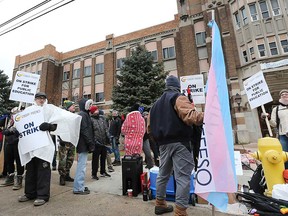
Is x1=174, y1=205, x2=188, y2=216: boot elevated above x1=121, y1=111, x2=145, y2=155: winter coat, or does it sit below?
below

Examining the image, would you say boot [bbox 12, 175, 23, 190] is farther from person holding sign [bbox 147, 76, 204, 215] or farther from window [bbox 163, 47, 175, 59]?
window [bbox 163, 47, 175, 59]

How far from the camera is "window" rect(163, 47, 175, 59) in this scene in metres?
21.3

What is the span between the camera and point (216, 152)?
2.35 m

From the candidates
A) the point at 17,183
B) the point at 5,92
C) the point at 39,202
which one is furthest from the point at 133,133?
the point at 5,92

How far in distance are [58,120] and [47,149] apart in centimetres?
60

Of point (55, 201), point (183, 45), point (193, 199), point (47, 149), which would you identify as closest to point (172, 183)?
point (193, 199)

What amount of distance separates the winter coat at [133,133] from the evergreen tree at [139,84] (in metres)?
9.59

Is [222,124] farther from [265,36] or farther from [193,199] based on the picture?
[265,36]

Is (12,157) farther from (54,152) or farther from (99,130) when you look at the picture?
(99,130)

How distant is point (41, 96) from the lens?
3.97 meters

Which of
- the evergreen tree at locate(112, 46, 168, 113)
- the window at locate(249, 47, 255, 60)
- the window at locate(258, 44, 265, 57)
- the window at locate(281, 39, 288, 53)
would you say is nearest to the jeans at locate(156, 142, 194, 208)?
the evergreen tree at locate(112, 46, 168, 113)

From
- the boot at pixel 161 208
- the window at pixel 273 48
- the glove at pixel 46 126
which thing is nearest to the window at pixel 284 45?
the window at pixel 273 48

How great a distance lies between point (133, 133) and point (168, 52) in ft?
59.8

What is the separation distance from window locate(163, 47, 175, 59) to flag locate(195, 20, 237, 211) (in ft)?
64.0
